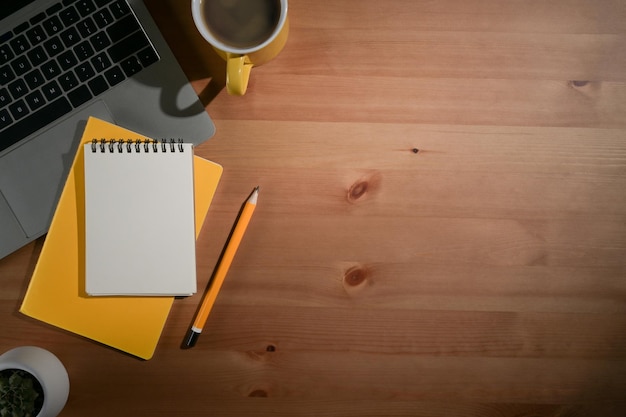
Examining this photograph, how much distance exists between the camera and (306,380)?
727mm

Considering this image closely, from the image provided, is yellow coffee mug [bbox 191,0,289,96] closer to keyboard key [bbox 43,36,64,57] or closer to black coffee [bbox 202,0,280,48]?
black coffee [bbox 202,0,280,48]

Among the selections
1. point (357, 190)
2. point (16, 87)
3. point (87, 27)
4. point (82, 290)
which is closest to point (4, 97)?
point (16, 87)

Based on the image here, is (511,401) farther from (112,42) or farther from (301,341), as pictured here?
(112,42)

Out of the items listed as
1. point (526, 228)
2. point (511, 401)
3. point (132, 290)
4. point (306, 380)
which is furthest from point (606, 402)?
point (132, 290)

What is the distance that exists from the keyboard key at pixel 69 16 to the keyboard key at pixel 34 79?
0.21 ft

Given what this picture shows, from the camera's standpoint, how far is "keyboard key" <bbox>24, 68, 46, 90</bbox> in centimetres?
64

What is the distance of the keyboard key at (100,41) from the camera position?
0.65 metres

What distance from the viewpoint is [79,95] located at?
2.15 feet

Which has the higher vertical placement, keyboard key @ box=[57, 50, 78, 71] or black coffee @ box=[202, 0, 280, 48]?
black coffee @ box=[202, 0, 280, 48]

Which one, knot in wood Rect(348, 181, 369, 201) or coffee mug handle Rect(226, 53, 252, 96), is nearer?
coffee mug handle Rect(226, 53, 252, 96)

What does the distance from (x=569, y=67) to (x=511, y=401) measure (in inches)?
17.0

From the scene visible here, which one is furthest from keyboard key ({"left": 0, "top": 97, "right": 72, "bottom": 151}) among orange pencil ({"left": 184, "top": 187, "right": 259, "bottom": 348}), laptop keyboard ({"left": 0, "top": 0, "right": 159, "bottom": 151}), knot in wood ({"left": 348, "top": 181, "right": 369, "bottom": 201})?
knot in wood ({"left": 348, "top": 181, "right": 369, "bottom": 201})

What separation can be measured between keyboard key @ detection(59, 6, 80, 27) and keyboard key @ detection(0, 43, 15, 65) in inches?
2.6

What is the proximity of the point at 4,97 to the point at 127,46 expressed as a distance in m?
0.15
